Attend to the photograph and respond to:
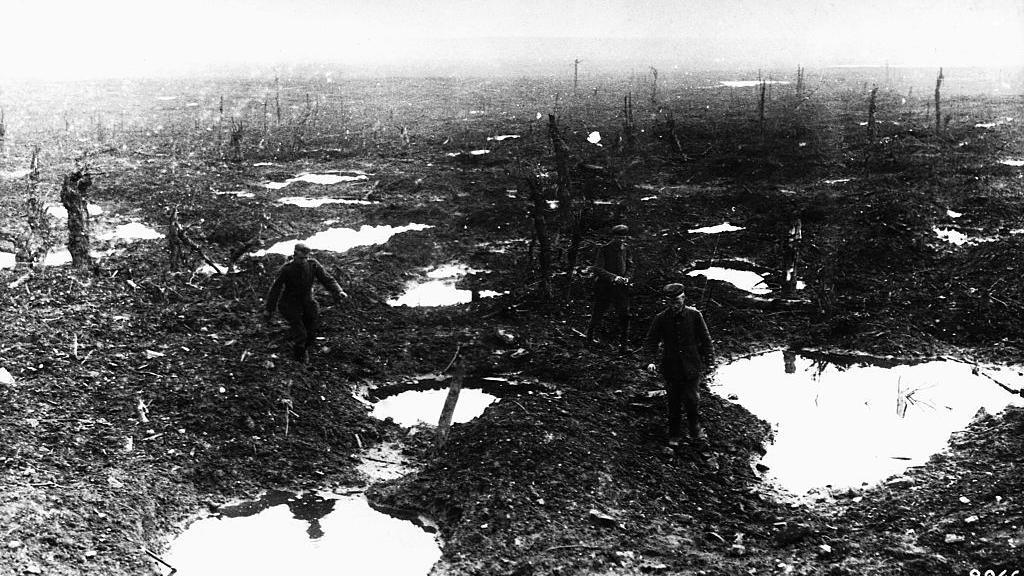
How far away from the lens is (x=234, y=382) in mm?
8039

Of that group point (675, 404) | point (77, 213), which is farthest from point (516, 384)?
point (77, 213)

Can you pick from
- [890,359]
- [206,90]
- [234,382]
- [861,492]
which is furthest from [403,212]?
[206,90]

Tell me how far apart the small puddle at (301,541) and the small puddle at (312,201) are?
1301 cm

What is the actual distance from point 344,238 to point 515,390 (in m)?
8.10

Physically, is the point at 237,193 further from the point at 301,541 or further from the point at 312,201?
the point at 301,541

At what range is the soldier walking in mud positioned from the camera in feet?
28.3

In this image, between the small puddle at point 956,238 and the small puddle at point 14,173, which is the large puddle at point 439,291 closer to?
the small puddle at point 956,238

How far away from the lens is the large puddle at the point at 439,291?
12.1 m

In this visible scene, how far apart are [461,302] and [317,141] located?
2008 centimetres

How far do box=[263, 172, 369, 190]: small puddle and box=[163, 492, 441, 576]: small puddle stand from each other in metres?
15.7

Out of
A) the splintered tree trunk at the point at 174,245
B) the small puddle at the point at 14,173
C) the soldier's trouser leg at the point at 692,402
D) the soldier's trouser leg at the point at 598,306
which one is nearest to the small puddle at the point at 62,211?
the small puddle at the point at 14,173

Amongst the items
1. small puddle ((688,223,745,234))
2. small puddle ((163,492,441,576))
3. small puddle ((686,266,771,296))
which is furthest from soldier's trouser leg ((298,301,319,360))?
small puddle ((688,223,745,234))

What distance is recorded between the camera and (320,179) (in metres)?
22.1

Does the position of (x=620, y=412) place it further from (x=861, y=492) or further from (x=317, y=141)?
(x=317, y=141)
